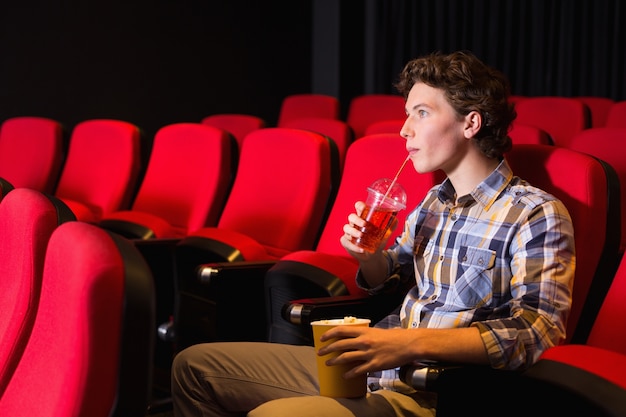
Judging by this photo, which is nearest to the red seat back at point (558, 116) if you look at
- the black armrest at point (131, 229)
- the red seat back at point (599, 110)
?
the red seat back at point (599, 110)

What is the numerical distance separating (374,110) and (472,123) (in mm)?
3239

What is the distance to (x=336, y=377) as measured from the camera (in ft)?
4.99

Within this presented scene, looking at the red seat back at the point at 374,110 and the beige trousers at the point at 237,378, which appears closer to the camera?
the beige trousers at the point at 237,378

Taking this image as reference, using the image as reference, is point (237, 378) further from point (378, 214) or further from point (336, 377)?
point (378, 214)

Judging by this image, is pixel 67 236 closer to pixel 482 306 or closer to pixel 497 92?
pixel 482 306

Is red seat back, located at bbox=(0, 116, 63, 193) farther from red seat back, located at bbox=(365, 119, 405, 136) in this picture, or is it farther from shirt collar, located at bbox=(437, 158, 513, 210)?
shirt collar, located at bbox=(437, 158, 513, 210)

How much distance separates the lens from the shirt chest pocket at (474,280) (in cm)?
166

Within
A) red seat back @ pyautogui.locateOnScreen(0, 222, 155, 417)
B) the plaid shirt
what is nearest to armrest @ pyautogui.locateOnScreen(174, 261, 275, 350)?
the plaid shirt

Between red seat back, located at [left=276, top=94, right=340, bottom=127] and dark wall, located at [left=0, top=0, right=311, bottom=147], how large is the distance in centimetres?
101

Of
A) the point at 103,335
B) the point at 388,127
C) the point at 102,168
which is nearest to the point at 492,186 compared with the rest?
the point at 103,335

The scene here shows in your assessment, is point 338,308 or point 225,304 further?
point 225,304

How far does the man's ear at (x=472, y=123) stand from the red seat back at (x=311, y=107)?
11.3 ft

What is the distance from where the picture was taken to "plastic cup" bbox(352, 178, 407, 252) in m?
1.77

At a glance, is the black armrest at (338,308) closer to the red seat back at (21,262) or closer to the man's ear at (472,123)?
the man's ear at (472,123)
